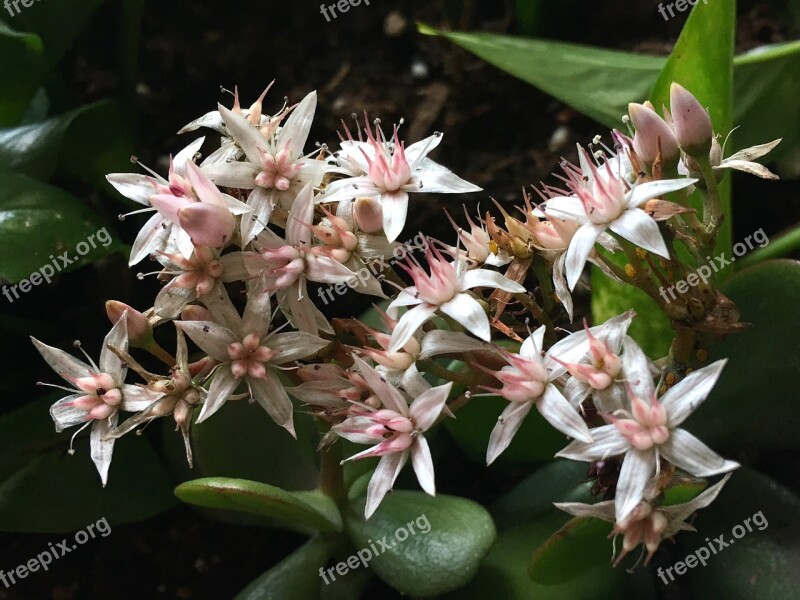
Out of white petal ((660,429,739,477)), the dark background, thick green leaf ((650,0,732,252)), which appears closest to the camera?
white petal ((660,429,739,477))

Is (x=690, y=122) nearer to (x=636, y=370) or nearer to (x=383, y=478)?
(x=636, y=370)

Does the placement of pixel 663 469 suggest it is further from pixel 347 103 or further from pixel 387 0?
pixel 387 0

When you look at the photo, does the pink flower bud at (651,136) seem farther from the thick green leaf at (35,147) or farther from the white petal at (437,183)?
the thick green leaf at (35,147)

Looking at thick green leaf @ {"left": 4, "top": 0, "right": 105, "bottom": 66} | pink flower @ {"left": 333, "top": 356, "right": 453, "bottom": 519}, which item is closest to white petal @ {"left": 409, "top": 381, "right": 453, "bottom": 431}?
pink flower @ {"left": 333, "top": 356, "right": 453, "bottom": 519}

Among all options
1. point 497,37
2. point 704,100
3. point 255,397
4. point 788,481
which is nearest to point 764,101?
point 704,100

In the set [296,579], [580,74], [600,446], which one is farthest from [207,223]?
[580,74]

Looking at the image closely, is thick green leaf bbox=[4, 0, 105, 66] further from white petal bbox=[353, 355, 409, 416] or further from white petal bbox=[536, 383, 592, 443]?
white petal bbox=[536, 383, 592, 443]

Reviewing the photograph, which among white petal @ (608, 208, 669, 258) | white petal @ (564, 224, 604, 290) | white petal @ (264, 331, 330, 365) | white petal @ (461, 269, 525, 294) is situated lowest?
white petal @ (264, 331, 330, 365)
